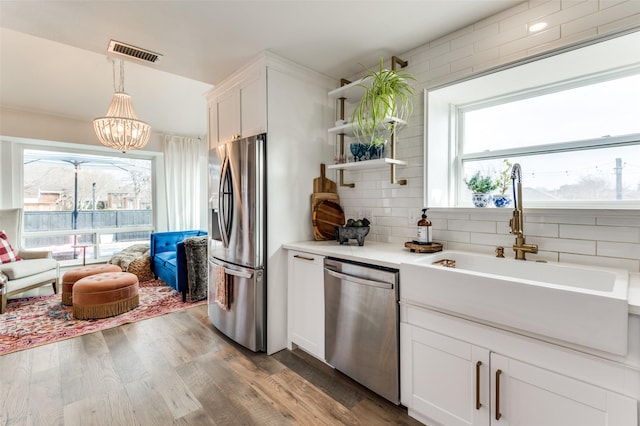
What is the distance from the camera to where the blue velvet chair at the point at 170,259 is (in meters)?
3.67

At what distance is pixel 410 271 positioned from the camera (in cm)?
159

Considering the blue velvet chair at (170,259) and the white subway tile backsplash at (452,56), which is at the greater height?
the white subway tile backsplash at (452,56)

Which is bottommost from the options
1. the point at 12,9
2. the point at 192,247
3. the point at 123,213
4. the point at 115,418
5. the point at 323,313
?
the point at 115,418

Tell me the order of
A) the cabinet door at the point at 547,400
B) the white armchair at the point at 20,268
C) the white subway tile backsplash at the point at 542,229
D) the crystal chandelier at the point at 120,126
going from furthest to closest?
the white armchair at the point at 20,268 → the crystal chandelier at the point at 120,126 → the white subway tile backsplash at the point at 542,229 → the cabinet door at the point at 547,400

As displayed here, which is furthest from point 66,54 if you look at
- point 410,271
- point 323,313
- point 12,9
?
point 410,271

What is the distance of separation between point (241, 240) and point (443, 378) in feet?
5.83

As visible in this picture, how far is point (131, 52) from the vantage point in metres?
2.31

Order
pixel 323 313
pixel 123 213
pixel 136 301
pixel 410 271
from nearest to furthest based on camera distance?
pixel 410 271 → pixel 323 313 → pixel 136 301 → pixel 123 213

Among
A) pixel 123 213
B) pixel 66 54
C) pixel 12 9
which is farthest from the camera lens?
pixel 123 213

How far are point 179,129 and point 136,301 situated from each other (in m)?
3.24

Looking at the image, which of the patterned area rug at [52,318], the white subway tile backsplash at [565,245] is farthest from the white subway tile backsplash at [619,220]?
the patterned area rug at [52,318]

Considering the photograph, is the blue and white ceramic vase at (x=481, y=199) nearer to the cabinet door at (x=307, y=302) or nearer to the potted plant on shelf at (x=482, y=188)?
the potted plant on shelf at (x=482, y=188)

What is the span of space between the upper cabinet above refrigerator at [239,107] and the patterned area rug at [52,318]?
207 centimetres

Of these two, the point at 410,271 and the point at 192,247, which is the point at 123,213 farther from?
the point at 410,271
